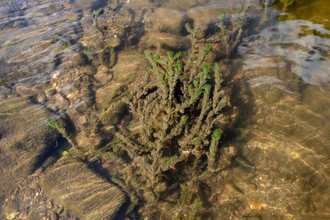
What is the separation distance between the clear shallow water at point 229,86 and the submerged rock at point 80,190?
355 millimetres

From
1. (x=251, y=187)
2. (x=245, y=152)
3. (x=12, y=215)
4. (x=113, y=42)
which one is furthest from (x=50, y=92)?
(x=251, y=187)

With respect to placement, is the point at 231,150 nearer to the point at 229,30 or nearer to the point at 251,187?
the point at 251,187

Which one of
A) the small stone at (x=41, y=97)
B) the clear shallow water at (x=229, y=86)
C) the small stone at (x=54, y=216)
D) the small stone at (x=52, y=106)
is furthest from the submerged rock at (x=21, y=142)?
the small stone at (x=54, y=216)

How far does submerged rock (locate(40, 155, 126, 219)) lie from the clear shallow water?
14.0 inches

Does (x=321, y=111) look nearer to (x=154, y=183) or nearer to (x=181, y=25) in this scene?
(x=154, y=183)

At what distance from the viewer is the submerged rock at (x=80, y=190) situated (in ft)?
11.8

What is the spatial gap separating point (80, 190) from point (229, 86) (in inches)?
171

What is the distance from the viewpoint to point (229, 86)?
4.28 metres

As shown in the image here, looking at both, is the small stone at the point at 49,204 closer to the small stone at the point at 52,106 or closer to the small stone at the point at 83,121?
the small stone at the point at 83,121

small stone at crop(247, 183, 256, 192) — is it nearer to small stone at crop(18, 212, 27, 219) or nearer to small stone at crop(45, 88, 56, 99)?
small stone at crop(18, 212, 27, 219)

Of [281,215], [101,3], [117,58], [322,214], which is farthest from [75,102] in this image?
[101,3]

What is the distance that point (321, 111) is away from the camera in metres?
3.20

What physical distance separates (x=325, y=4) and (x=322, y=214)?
189 inches

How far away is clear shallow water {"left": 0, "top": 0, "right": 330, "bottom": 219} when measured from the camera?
2.80m
